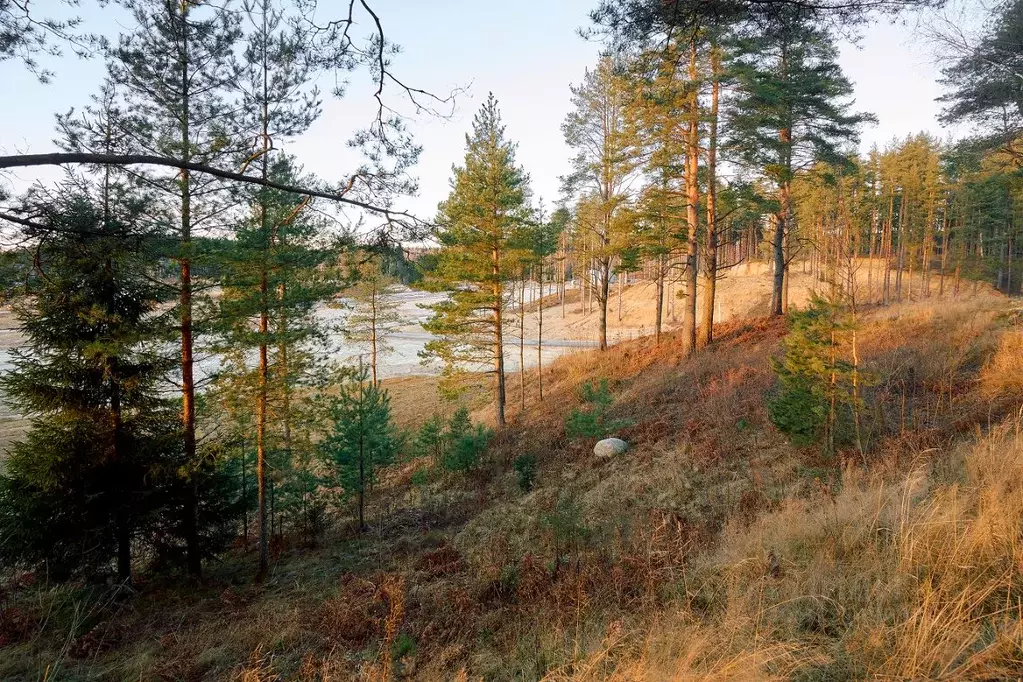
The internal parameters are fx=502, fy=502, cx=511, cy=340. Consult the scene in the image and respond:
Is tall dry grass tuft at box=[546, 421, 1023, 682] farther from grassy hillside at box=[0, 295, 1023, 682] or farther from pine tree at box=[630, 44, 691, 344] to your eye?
pine tree at box=[630, 44, 691, 344]

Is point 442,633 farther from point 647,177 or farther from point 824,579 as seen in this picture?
point 647,177

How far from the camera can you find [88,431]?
923 centimetres

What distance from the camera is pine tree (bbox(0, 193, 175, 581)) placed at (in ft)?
28.9

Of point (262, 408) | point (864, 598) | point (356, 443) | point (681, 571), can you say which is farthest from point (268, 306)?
point (864, 598)

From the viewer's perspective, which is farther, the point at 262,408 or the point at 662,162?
the point at 662,162

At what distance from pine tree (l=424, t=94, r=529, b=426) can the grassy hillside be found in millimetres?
5787

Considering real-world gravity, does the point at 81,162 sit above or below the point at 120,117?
below

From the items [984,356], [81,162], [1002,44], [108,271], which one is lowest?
[984,356]

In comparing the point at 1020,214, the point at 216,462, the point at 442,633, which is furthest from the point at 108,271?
the point at 1020,214

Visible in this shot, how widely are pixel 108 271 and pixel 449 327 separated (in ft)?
32.7

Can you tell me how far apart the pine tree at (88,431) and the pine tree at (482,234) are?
8.51 meters

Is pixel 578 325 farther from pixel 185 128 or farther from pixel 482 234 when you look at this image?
pixel 185 128

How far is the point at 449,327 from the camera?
675 inches

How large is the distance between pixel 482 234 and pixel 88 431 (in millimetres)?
11103
